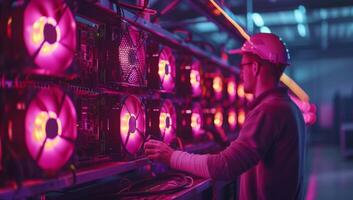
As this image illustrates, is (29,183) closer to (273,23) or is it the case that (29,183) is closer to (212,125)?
(212,125)

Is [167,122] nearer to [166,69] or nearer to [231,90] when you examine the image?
[166,69]

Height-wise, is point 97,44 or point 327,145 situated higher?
point 97,44

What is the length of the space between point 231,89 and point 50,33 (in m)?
3.47

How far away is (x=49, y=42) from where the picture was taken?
1487 mm

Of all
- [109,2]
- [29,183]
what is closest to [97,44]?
[109,2]

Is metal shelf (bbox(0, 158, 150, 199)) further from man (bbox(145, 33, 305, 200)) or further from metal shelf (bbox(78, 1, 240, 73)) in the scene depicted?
metal shelf (bbox(78, 1, 240, 73))

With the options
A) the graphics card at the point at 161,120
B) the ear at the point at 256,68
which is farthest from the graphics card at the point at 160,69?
the ear at the point at 256,68

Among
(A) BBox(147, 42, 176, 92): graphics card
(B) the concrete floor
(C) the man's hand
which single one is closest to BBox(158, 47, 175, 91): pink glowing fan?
(A) BBox(147, 42, 176, 92): graphics card

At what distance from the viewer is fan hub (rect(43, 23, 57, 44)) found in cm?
147

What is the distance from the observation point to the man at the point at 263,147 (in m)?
2.07

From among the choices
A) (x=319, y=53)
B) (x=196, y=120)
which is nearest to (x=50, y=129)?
(x=196, y=120)

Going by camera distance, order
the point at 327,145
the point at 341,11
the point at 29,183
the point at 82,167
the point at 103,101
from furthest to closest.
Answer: the point at 327,145
the point at 341,11
the point at 103,101
the point at 82,167
the point at 29,183

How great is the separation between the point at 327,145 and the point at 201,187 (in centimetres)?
1298

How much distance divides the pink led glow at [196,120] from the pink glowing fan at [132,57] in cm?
105
